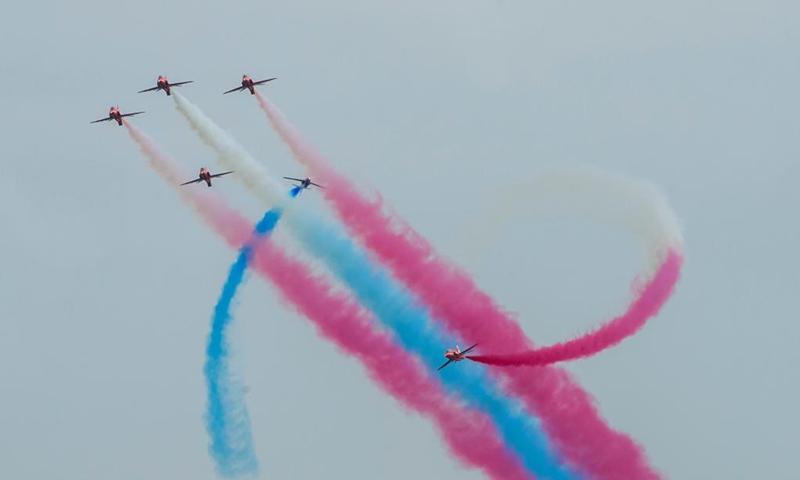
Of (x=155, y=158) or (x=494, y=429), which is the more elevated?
(x=155, y=158)

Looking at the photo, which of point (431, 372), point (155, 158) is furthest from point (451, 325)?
point (155, 158)

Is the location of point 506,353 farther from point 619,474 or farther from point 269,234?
point 269,234

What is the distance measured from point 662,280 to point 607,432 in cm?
824

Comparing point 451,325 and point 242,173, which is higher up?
point 242,173

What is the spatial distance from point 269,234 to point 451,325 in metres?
10.6

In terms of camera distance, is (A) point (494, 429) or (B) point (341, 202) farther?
(B) point (341, 202)

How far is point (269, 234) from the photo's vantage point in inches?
3396

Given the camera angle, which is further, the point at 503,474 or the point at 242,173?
the point at 242,173

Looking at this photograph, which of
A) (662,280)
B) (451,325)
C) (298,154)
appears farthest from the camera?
(298,154)

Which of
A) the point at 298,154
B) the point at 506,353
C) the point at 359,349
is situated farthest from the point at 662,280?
the point at 298,154

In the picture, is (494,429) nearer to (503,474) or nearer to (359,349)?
(503,474)

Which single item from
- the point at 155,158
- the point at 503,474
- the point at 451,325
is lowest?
the point at 503,474

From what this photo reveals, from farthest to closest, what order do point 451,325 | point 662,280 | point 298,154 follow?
point 298,154 < point 451,325 < point 662,280

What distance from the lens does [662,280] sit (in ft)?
252
